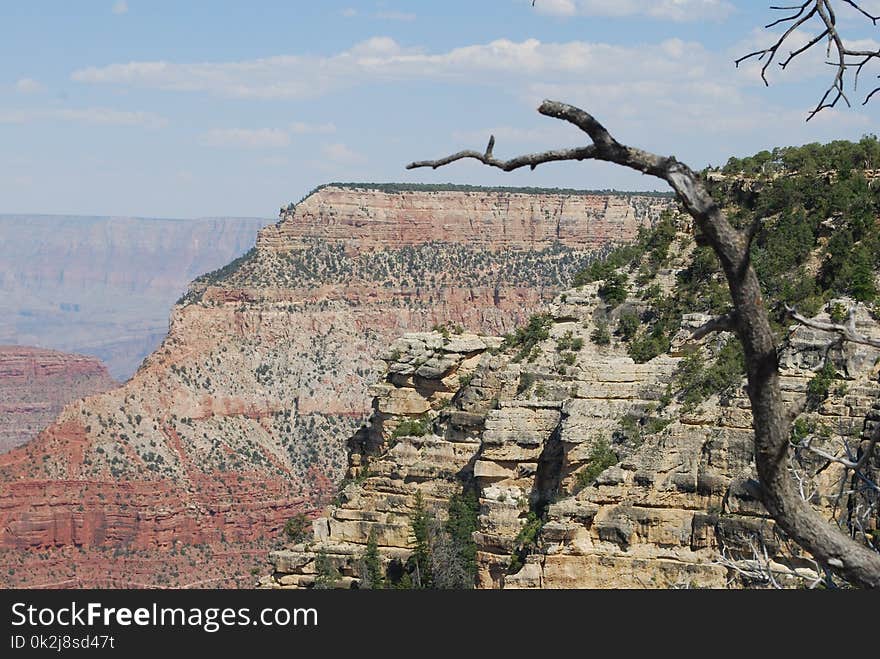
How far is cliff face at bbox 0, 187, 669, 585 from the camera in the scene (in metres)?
111

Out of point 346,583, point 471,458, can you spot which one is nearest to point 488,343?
point 471,458

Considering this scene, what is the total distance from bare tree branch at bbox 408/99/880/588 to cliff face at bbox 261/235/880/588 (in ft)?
39.7

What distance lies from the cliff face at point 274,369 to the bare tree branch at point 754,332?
300 feet

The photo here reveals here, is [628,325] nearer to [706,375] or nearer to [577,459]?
[577,459]

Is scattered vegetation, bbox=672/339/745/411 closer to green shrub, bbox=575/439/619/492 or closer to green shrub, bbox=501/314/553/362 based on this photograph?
green shrub, bbox=575/439/619/492

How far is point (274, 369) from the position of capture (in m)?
137

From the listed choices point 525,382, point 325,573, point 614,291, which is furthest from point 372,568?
point 614,291

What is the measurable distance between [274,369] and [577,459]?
10166 cm

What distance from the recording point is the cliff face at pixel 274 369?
→ 364 ft

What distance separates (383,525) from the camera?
46.4 metres

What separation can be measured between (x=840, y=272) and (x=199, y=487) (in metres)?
85.2

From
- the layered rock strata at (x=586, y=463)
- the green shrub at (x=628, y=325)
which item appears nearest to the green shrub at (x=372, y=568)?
the layered rock strata at (x=586, y=463)

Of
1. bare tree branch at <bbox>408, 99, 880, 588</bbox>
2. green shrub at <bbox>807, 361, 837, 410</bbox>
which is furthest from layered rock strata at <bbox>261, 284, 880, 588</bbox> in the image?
bare tree branch at <bbox>408, 99, 880, 588</bbox>

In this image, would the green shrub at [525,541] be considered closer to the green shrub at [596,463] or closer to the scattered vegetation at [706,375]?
the green shrub at [596,463]
